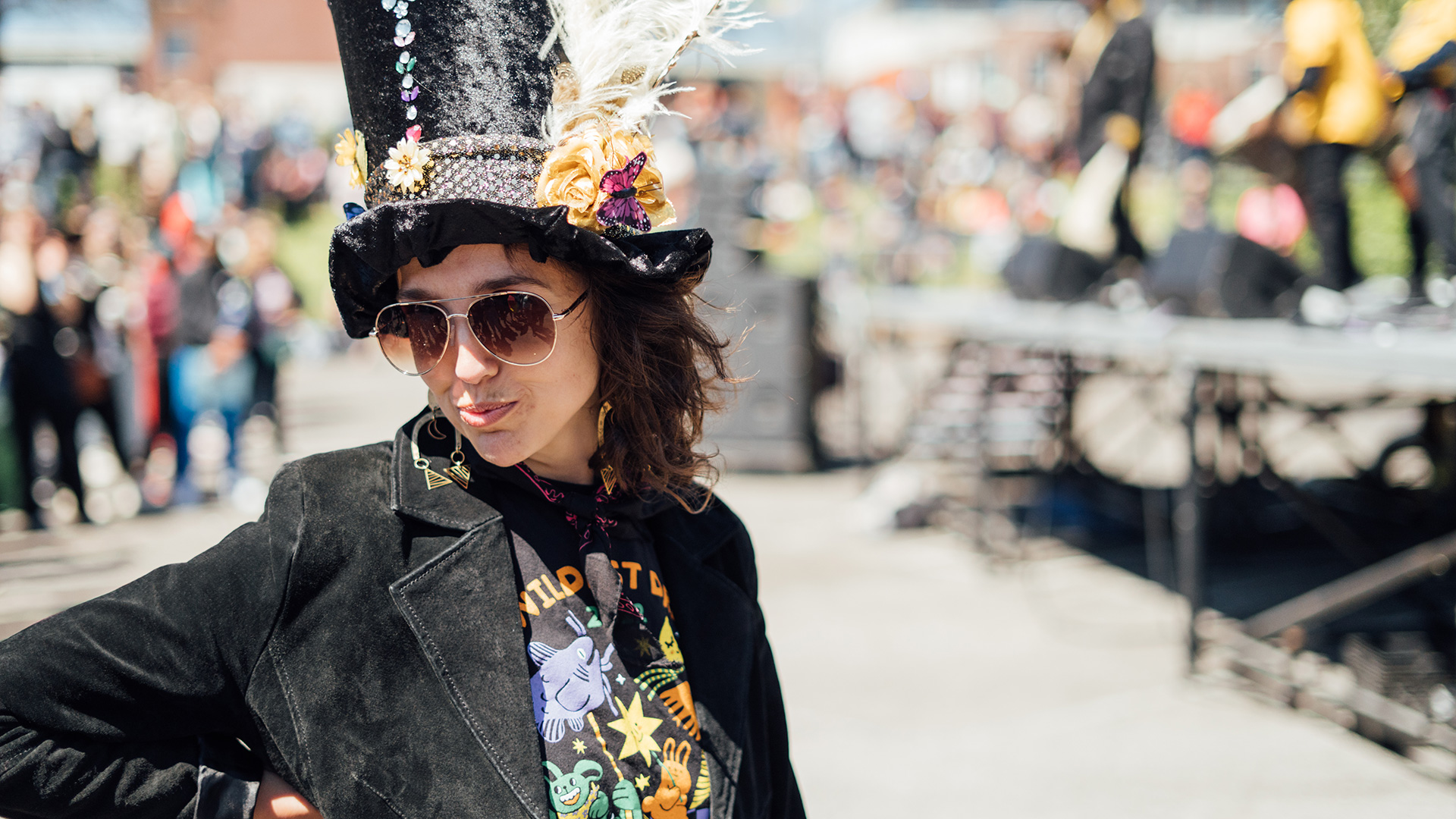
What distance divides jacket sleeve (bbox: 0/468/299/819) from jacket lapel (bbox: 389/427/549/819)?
160 millimetres

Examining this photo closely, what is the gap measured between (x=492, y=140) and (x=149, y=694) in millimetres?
722

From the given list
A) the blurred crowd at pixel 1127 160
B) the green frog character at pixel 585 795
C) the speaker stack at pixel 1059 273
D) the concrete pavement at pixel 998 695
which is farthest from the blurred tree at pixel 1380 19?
the green frog character at pixel 585 795

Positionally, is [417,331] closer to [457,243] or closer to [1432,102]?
[457,243]

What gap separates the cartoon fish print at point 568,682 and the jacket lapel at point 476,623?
0.05 m

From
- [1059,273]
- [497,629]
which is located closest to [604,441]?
[497,629]

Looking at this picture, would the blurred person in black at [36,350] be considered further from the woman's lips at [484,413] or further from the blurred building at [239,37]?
the blurred building at [239,37]

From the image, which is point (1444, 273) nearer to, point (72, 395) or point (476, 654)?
point (476, 654)

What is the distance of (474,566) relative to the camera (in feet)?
4.28

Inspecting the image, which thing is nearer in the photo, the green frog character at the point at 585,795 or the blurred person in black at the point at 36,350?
the green frog character at the point at 585,795

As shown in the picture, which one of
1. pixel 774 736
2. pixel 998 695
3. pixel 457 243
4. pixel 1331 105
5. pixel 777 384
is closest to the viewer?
pixel 457 243

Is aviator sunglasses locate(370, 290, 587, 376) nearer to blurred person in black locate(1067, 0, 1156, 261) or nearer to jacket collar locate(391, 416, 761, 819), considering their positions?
jacket collar locate(391, 416, 761, 819)

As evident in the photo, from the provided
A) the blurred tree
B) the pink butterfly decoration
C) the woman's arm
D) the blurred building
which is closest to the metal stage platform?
the blurred tree

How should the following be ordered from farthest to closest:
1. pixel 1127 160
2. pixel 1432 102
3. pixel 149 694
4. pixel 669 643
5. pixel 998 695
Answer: pixel 1127 160, pixel 1432 102, pixel 998 695, pixel 669 643, pixel 149 694

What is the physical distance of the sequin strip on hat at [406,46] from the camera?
1286mm
